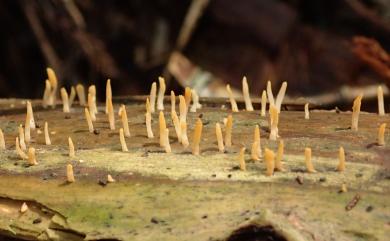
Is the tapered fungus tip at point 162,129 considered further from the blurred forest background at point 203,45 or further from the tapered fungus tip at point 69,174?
the blurred forest background at point 203,45

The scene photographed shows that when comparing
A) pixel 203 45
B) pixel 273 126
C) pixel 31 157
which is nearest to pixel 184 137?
pixel 273 126

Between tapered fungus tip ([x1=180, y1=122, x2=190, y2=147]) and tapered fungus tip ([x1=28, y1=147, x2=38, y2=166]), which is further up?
tapered fungus tip ([x1=180, y1=122, x2=190, y2=147])

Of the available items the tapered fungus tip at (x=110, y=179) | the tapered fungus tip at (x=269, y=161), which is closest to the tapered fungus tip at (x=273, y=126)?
the tapered fungus tip at (x=269, y=161)

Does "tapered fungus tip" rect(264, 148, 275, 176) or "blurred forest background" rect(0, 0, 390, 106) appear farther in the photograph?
"blurred forest background" rect(0, 0, 390, 106)

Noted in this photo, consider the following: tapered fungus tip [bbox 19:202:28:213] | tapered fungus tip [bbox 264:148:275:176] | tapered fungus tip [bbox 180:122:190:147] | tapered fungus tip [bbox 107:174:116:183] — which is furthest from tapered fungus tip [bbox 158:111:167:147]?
tapered fungus tip [bbox 19:202:28:213]

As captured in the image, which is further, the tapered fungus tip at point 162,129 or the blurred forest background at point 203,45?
the blurred forest background at point 203,45

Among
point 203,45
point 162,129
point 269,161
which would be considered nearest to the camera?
point 269,161

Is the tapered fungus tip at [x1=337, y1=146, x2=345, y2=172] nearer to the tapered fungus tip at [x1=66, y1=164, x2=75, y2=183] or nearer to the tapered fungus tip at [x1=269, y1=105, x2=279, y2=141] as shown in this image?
the tapered fungus tip at [x1=269, y1=105, x2=279, y2=141]

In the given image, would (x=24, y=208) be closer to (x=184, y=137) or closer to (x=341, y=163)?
(x=184, y=137)

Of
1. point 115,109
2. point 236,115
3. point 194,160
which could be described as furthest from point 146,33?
point 194,160
